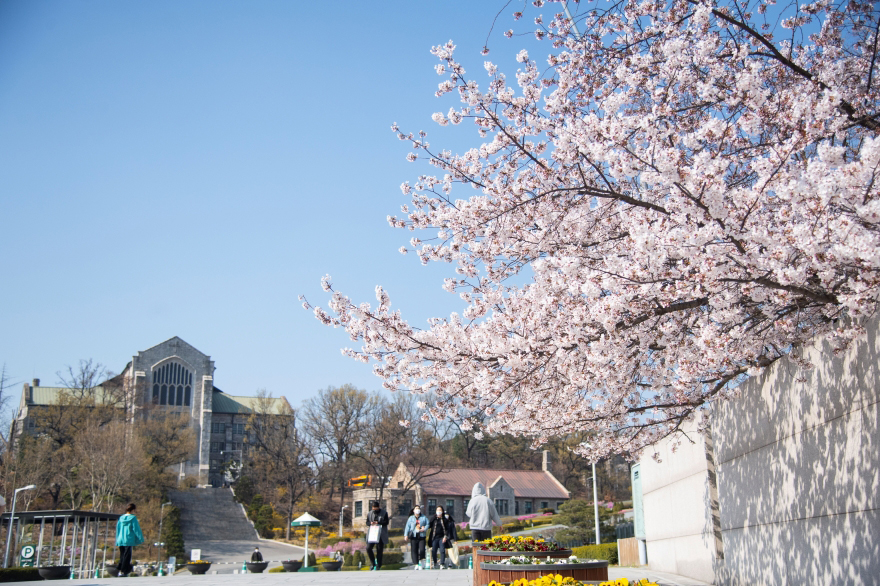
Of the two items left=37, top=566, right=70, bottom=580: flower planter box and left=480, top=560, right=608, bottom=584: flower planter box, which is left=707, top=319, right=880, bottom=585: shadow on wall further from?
left=37, top=566, right=70, bottom=580: flower planter box

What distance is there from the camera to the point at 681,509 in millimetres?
11336

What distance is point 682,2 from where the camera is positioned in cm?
582

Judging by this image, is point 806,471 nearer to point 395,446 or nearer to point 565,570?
point 565,570

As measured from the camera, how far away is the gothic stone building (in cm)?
7125

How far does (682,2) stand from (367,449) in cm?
5565

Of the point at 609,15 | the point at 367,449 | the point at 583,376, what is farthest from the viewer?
the point at 367,449

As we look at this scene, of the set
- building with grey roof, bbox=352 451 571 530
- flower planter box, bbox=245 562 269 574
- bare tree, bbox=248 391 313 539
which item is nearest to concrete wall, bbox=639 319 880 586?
flower planter box, bbox=245 562 269 574

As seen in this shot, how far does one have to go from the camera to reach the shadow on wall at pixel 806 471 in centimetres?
525

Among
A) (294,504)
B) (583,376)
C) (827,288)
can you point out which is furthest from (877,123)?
(294,504)

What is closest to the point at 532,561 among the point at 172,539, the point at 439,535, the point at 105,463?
the point at 439,535

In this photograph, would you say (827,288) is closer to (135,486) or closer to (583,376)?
(583,376)

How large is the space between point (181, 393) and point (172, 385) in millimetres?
1320

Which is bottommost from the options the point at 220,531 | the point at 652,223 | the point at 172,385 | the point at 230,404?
the point at 220,531

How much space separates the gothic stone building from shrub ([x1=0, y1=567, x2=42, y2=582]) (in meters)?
53.0
